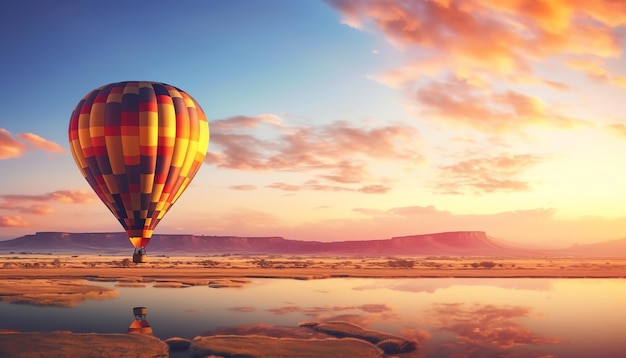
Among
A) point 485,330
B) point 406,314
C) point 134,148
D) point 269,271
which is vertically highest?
point 134,148

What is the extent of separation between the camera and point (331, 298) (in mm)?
47250

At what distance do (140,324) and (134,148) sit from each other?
15674 mm

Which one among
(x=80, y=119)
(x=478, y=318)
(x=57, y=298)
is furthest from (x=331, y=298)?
(x=80, y=119)

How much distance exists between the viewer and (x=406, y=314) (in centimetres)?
3806

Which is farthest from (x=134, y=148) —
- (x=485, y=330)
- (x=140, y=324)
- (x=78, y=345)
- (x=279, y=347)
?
(x=485, y=330)

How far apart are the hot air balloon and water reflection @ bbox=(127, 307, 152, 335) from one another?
221 inches

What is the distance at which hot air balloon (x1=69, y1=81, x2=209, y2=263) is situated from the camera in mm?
43312

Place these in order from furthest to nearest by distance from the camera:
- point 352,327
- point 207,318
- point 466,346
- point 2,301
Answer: point 2,301 → point 207,318 → point 352,327 → point 466,346

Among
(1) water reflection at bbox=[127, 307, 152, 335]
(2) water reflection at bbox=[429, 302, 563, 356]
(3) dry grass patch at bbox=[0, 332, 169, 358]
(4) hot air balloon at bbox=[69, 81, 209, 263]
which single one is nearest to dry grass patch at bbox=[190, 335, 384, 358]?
(3) dry grass patch at bbox=[0, 332, 169, 358]

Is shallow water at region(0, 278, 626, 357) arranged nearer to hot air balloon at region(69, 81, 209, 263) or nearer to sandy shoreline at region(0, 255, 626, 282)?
hot air balloon at region(69, 81, 209, 263)

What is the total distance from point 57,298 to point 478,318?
102 feet

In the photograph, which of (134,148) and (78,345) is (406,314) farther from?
(134,148)

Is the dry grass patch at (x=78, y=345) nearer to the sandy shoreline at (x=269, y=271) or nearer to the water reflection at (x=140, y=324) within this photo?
the water reflection at (x=140, y=324)

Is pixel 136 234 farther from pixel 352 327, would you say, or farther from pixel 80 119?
pixel 352 327
